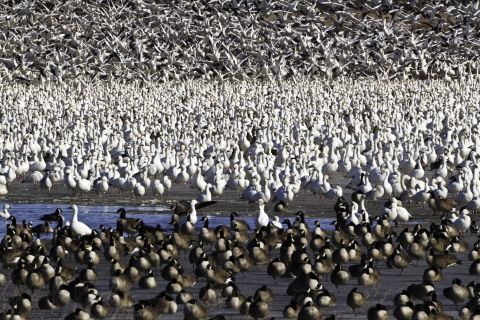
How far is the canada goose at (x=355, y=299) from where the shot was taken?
14391 millimetres

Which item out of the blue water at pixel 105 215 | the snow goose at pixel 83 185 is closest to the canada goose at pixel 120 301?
the blue water at pixel 105 215

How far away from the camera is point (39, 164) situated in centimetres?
3084

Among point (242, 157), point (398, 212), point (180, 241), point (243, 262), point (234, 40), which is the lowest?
point (243, 262)

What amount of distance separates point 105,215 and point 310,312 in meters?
11.7

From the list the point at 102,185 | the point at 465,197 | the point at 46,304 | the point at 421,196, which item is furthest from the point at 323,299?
the point at 102,185

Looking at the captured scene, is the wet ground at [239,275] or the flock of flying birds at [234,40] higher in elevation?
the flock of flying birds at [234,40]

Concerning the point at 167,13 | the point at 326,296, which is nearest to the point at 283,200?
the point at 326,296

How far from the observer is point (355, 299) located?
1441 cm

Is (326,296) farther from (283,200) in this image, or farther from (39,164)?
(39,164)

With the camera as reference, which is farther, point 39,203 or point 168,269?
point 39,203

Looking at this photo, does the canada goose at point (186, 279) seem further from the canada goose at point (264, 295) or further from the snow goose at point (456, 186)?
the snow goose at point (456, 186)

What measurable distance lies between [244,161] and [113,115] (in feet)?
49.5

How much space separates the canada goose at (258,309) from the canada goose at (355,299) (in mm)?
1226

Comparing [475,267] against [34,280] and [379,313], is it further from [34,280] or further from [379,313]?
[34,280]
